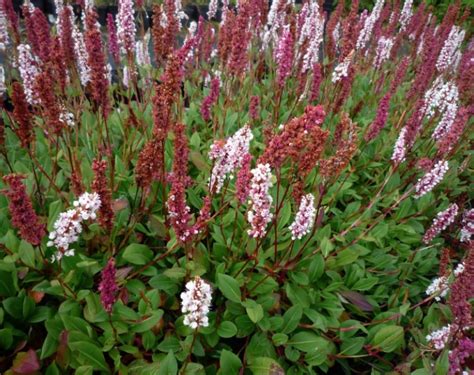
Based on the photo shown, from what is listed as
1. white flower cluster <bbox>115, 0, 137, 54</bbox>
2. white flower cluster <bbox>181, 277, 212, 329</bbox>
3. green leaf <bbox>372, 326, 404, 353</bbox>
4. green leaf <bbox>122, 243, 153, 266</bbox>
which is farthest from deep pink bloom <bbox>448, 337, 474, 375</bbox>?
white flower cluster <bbox>115, 0, 137, 54</bbox>

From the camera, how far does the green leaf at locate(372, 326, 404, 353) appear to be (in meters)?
2.30

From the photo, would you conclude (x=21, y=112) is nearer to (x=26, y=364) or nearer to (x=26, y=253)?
(x=26, y=253)

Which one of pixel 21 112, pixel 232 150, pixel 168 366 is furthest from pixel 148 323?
pixel 21 112

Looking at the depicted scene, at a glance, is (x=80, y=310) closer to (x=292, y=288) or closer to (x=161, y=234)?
(x=161, y=234)

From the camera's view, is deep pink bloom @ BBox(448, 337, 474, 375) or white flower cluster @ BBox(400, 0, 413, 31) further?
white flower cluster @ BBox(400, 0, 413, 31)

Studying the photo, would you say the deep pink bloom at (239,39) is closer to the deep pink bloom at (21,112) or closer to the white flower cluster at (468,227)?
the deep pink bloom at (21,112)

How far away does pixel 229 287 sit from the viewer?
→ 2168mm

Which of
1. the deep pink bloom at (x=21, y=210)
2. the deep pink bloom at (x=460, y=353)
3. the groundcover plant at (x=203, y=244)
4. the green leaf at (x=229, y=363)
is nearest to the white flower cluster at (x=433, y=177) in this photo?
the groundcover plant at (x=203, y=244)

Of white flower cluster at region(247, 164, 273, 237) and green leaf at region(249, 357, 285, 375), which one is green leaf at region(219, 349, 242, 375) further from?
white flower cluster at region(247, 164, 273, 237)

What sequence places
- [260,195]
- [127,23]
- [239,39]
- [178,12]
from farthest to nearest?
[178,12]
[127,23]
[239,39]
[260,195]

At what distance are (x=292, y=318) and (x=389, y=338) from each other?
0.57m

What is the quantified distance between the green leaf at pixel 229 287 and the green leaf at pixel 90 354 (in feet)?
2.16

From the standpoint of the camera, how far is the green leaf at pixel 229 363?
1.99 m

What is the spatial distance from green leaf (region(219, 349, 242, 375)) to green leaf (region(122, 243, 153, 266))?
0.65 meters
